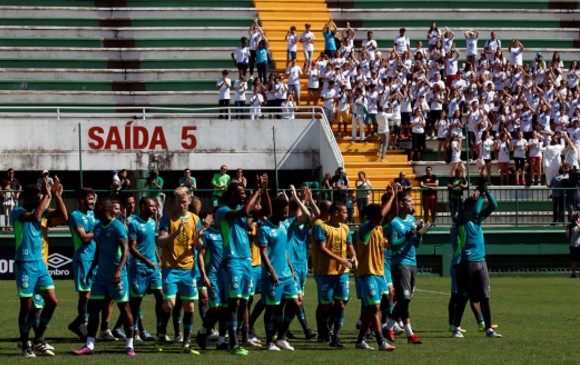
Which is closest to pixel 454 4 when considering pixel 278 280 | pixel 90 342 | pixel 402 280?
pixel 402 280

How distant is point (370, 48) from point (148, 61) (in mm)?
7758

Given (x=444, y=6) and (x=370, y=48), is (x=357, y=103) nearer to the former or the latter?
(x=370, y=48)

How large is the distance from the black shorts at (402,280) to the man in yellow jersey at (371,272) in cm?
134

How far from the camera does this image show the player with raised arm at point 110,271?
15.5 m

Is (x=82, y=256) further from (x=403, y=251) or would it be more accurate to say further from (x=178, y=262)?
(x=403, y=251)

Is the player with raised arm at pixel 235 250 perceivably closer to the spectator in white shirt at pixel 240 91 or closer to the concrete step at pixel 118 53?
the spectator in white shirt at pixel 240 91

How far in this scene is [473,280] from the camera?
715 inches

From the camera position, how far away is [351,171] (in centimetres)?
3600

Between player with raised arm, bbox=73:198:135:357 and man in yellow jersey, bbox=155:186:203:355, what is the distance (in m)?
0.64

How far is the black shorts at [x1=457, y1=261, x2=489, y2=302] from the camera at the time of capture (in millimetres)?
18125

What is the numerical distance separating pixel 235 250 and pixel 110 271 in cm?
155

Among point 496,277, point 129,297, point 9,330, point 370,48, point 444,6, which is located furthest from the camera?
point 444,6

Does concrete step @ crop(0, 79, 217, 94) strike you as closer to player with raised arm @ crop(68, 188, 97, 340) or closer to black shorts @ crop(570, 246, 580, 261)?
black shorts @ crop(570, 246, 580, 261)

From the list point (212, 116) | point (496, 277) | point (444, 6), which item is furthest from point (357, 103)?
point (444, 6)
